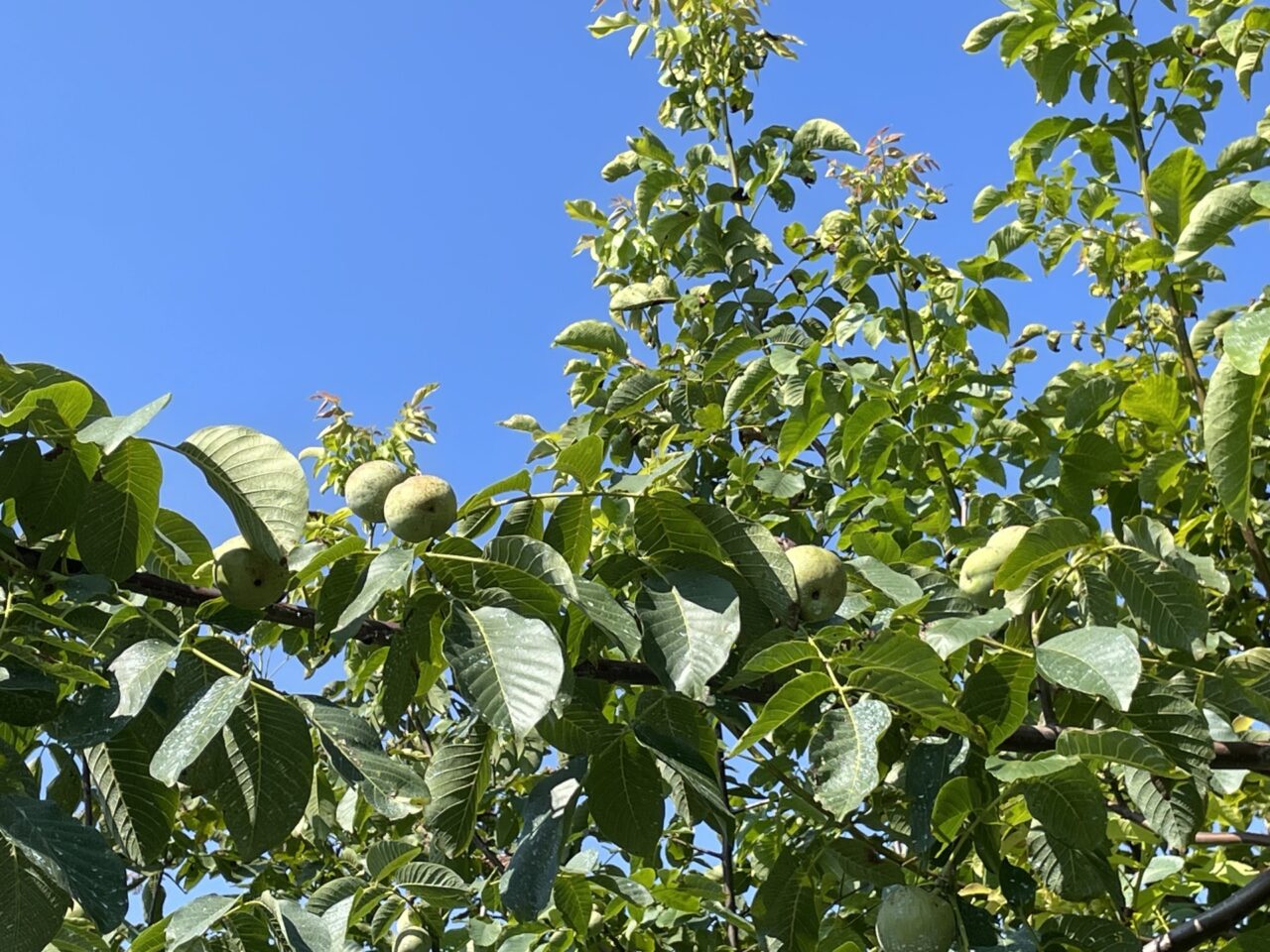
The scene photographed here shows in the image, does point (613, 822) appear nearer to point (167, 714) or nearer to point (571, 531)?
point (571, 531)

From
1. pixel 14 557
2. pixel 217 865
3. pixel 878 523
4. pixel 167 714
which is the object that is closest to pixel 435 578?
pixel 167 714

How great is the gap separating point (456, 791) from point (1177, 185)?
1518 mm

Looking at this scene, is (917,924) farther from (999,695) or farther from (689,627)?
(689,627)

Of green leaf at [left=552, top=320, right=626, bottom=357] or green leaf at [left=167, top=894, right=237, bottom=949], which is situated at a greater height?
green leaf at [left=552, top=320, right=626, bottom=357]

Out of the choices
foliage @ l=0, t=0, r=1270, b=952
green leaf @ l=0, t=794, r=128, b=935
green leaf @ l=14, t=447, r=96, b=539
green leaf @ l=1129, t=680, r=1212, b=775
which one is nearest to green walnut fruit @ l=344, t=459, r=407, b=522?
foliage @ l=0, t=0, r=1270, b=952

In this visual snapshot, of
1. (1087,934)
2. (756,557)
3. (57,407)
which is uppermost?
(57,407)

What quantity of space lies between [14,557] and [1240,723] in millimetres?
2739

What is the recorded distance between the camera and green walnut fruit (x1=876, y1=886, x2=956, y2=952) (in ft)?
4.80

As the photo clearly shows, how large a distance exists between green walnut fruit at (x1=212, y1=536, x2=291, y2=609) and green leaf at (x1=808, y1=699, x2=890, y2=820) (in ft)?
2.32

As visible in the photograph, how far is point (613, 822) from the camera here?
1497 millimetres

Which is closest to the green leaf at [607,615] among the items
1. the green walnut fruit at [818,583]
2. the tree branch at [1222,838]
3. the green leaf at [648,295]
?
the green walnut fruit at [818,583]

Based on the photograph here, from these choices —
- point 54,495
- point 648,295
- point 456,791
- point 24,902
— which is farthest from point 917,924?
point 648,295

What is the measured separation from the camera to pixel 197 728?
47.7 inches

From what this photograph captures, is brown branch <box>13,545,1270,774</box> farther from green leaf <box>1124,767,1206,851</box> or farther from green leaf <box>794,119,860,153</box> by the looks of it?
green leaf <box>794,119,860,153</box>
